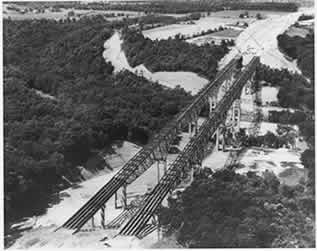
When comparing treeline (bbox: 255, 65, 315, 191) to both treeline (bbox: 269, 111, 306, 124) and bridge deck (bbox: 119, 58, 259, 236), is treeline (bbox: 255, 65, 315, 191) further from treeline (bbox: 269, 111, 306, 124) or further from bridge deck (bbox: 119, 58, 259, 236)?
bridge deck (bbox: 119, 58, 259, 236)

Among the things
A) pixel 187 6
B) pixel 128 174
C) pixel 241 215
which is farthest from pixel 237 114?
pixel 187 6

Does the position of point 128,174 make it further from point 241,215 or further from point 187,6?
point 187,6

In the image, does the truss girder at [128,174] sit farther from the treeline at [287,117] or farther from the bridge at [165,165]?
the treeline at [287,117]

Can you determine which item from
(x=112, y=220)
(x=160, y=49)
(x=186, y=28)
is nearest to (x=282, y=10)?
(x=186, y=28)

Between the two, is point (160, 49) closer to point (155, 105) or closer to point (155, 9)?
point (155, 105)

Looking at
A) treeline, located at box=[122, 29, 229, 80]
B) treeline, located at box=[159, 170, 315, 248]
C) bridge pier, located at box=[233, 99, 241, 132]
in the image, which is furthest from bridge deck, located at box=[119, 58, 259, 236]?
treeline, located at box=[122, 29, 229, 80]

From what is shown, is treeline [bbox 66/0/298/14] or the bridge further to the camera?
treeline [bbox 66/0/298/14]
